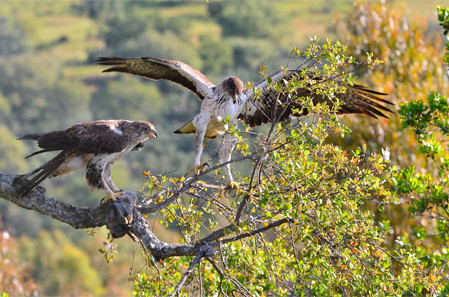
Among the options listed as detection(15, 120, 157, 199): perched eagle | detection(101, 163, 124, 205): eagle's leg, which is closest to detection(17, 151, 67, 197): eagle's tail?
detection(15, 120, 157, 199): perched eagle

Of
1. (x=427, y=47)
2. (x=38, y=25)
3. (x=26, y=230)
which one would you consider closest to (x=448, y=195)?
(x=427, y=47)

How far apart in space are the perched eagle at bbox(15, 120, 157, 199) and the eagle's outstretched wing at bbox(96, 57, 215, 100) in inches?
28.5

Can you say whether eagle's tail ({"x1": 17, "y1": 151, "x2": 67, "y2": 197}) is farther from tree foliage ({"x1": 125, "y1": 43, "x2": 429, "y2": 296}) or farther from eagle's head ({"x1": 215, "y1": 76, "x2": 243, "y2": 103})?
eagle's head ({"x1": 215, "y1": 76, "x2": 243, "y2": 103})

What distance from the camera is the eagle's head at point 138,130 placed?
743cm

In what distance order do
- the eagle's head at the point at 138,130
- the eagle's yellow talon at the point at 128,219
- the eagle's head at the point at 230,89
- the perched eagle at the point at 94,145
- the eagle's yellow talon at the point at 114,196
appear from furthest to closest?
the eagle's head at the point at 230,89, the eagle's head at the point at 138,130, the perched eagle at the point at 94,145, the eagle's yellow talon at the point at 114,196, the eagle's yellow talon at the point at 128,219

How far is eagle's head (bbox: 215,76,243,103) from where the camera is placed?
783cm

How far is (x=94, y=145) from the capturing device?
23.4 ft

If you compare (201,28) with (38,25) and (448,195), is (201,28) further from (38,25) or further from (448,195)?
(448,195)

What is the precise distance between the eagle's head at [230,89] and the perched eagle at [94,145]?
884 mm

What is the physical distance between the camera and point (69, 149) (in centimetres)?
702

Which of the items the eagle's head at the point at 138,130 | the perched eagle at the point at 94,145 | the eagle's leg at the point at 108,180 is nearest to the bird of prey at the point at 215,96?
the eagle's head at the point at 138,130

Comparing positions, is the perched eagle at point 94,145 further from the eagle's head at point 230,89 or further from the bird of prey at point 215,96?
the eagle's head at point 230,89

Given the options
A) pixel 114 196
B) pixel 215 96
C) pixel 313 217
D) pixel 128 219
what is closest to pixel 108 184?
pixel 114 196

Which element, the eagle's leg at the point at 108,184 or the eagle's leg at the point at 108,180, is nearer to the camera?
the eagle's leg at the point at 108,184
